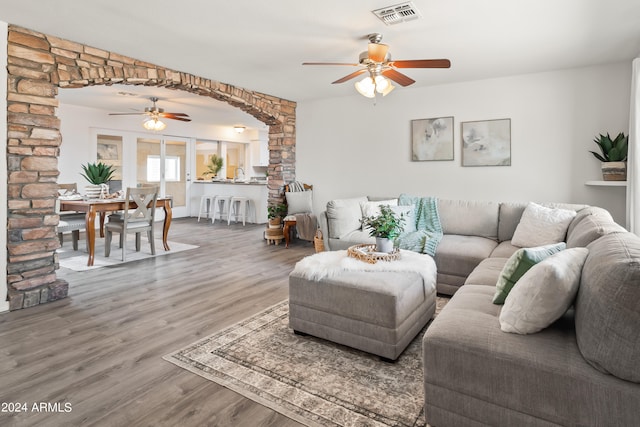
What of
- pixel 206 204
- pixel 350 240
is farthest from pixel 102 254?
pixel 206 204

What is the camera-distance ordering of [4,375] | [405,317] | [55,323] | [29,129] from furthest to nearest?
[29,129]
[55,323]
[405,317]
[4,375]

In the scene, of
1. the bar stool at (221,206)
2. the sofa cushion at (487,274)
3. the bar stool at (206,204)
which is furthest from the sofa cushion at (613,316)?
the bar stool at (206,204)

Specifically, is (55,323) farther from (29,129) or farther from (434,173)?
(434,173)

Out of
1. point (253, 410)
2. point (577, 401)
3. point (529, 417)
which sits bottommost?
point (253, 410)

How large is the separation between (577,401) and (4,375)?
2.88 m

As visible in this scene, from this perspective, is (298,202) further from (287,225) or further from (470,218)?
(470,218)

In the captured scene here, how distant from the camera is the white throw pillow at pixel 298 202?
19.8 ft

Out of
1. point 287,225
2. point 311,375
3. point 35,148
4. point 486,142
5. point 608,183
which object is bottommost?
point 311,375

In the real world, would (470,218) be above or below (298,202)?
below

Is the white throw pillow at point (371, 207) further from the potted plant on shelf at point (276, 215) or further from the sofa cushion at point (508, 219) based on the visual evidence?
the potted plant on shelf at point (276, 215)

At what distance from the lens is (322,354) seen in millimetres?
2387

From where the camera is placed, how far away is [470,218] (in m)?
4.32

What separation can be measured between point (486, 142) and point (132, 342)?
4510 mm

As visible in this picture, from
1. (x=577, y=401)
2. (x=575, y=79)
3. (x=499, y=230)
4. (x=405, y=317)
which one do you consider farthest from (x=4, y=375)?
(x=575, y=79)
